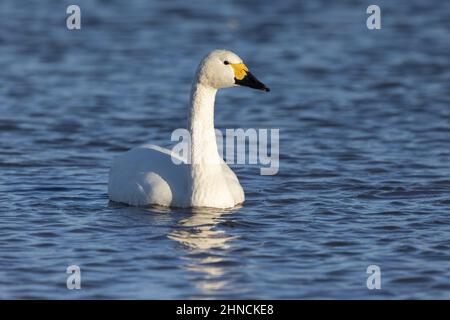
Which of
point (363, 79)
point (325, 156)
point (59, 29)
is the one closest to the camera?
point (325, 156)

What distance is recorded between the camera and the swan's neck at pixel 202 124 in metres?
11.9

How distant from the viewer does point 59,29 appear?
25781 mm

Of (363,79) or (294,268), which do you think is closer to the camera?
(294,268)

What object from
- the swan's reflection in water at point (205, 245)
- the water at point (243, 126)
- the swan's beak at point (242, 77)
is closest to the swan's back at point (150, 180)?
the water at point (243, 126)

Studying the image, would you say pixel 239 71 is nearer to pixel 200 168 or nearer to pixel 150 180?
pixel 200 168

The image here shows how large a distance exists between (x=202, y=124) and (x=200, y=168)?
486 mm

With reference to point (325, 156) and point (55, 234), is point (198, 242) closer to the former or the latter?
point (55, 234)

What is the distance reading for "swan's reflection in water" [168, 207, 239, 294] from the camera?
9.48 m

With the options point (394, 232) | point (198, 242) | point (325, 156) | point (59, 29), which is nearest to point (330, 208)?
point (394, 232)

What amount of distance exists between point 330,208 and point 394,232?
3.96ft

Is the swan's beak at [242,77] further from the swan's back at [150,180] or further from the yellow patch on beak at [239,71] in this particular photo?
the swan's back at [150,180]

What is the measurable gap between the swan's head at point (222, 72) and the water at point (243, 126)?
1.39 metres
